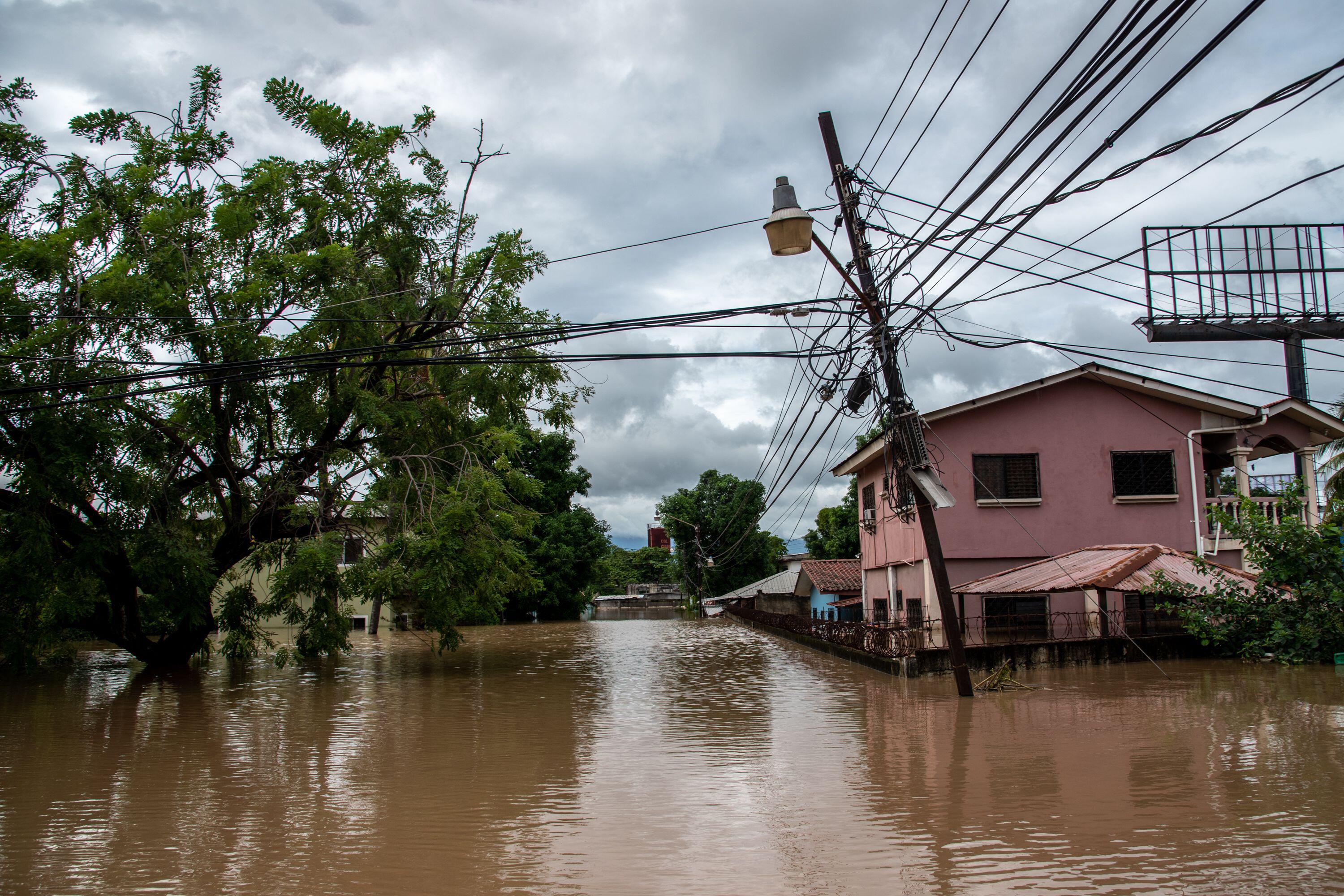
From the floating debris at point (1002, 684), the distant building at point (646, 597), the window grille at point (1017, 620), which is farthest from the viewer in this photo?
the distant building at point (646, 597)

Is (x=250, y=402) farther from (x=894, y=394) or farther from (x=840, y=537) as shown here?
(x=840, y=537)

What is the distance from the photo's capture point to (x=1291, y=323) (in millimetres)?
21359

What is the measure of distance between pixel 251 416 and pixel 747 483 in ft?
188

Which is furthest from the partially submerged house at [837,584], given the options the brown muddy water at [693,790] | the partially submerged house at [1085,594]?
the brown muddy water at [693,790]

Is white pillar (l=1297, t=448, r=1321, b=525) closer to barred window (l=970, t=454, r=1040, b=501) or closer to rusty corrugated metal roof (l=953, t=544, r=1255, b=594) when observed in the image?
rusty corrugated metal roof (l=953, t=544, r=1255, b=594)

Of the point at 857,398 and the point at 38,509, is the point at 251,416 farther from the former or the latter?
the point at 857,398

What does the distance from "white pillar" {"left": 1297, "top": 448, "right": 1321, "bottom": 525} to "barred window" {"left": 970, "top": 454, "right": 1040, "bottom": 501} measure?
538cm

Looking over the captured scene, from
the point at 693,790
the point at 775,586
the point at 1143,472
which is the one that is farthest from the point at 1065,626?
the point at 775,586

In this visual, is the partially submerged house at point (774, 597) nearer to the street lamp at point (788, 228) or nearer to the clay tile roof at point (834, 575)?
the clay tile roof at point (834, 575)

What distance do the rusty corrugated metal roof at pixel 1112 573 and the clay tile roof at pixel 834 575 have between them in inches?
899

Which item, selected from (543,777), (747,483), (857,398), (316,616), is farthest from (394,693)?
(747,483)

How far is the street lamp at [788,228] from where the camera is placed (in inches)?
485

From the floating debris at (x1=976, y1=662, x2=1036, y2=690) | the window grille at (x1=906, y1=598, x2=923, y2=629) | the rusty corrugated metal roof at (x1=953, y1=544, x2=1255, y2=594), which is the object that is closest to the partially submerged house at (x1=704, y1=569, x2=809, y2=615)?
the window grille at (x1=906, y1=598, x2=923, y2=629)

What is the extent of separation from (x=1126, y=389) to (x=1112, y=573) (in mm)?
6981
